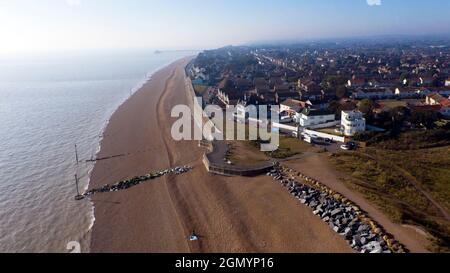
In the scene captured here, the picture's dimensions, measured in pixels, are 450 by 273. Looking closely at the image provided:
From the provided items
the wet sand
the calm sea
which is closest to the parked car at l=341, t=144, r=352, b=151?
the wet sand

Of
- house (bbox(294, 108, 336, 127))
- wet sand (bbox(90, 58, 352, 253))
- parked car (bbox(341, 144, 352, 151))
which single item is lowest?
wet sand (bbox(90, 58, 352, 253))

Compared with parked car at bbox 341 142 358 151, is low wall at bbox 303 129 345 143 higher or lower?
higher

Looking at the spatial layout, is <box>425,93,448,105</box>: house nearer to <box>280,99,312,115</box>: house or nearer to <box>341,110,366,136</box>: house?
<box>280,99,312,115</box>: house

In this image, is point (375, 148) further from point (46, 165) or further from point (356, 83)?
point (356, 83)

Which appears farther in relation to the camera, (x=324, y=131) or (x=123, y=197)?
(x=324, y=131)

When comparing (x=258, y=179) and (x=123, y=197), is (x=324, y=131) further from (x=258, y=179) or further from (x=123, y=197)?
(x=123, y=197)
